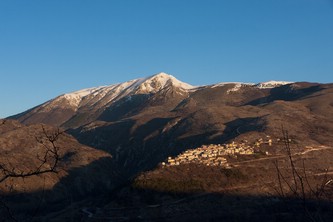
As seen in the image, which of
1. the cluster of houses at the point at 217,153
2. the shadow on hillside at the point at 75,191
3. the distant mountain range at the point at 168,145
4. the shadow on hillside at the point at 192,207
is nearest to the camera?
the shadow on hillside at the point at 192,207

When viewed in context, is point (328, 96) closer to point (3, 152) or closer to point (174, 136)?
point (174, 136)

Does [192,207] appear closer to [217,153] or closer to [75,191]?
[217,153]

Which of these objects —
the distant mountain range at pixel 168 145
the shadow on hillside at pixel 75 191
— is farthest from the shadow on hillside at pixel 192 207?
the shadow on hillside at pixel 75 191

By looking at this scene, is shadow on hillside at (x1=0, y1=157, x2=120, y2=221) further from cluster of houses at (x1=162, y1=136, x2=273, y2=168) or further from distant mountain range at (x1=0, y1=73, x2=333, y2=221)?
cluster of houses at (x1=162, y1=136, x2=273, y2=168)

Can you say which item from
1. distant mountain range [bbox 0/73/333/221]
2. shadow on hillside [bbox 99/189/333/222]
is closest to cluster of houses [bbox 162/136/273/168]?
distant mountain range [bbox 0/73/333/221]

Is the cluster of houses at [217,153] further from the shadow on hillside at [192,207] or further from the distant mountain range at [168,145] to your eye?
the shadow on hillside at [192,207]

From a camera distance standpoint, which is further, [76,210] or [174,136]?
[174,136]

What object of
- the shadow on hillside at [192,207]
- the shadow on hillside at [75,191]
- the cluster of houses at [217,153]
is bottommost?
the shadow on hillside at [192,207]

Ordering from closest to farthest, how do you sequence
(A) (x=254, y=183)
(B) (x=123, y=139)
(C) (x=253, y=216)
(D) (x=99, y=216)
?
(C) (x=253, y=216), (D) (x=99, y=216), (A) (x=254, y=183), (B) (x=123, y=139)

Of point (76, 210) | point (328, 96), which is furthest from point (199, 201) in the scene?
point (328, 96)

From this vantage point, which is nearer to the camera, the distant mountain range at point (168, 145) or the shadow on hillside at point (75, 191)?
the distant mountain range at point (168, 145)
